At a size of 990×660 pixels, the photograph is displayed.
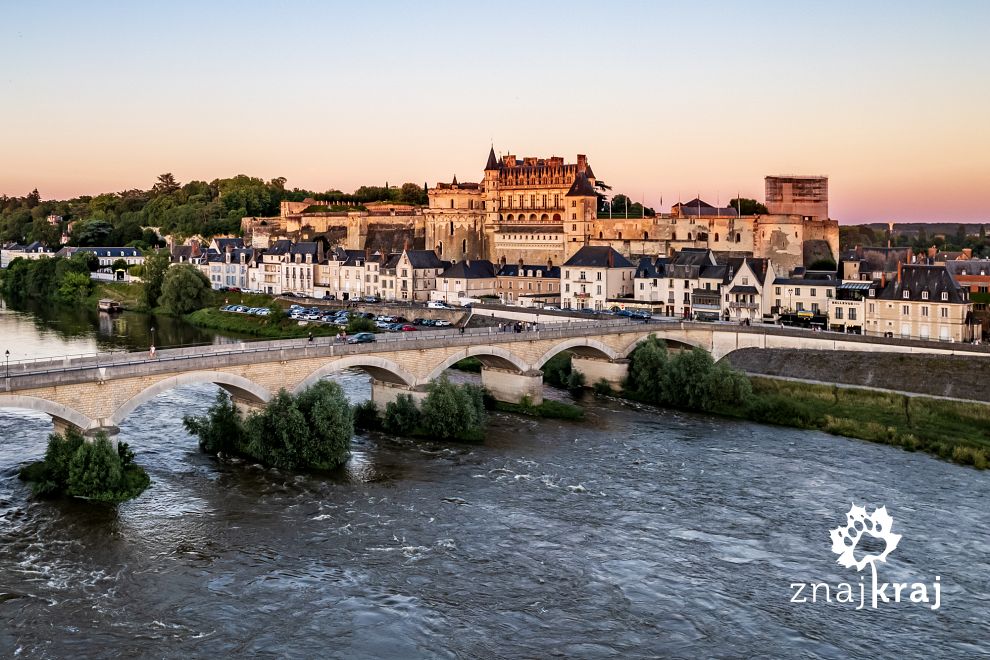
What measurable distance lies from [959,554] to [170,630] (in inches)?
507

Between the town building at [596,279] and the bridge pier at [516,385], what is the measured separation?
47.0 ft

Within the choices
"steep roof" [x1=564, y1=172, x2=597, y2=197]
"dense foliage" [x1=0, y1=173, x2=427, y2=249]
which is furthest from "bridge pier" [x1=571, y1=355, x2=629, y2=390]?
"dense foliage" [x1=0, y1=173, x2=427, y2=249]

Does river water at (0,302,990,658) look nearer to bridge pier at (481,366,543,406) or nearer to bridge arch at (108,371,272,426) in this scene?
bridge arch at (108,371,272,426)

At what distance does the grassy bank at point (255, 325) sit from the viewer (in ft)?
150

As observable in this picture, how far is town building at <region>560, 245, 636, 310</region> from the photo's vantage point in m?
43.7

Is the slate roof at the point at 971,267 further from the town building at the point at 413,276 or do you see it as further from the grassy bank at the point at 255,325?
the grassy bank at the point at 255,325

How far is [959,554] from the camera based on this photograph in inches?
669

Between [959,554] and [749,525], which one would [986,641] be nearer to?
[959,554]

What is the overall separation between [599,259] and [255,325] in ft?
56.8

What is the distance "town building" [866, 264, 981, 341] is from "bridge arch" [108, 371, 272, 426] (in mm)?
22021

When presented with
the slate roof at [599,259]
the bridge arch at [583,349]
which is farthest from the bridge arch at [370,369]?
the slate roof at [599,259]

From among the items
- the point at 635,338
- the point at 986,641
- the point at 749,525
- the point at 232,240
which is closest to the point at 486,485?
the point at 749,525

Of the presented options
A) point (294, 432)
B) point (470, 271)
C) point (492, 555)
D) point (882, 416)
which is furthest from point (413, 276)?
point (492, 555)

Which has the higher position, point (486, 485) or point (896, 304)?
point (896, 304)
